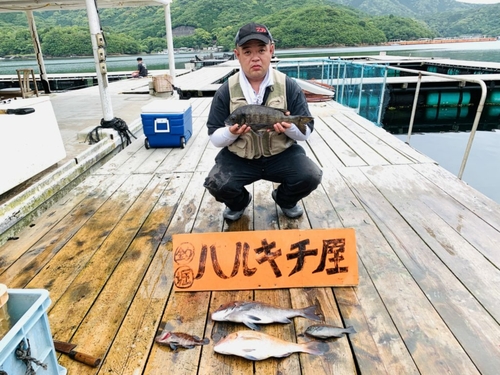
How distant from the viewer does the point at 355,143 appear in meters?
4.94

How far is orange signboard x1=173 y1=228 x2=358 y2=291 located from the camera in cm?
207

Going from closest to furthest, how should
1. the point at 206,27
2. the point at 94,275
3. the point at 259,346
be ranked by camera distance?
1. the point at 259,346
2. the point at 94,275
3. the point at 206,27

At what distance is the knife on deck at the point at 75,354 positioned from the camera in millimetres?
1585

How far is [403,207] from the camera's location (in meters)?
3.05

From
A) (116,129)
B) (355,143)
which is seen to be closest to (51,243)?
(116,129)

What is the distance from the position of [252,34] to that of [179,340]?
1887 millimetres

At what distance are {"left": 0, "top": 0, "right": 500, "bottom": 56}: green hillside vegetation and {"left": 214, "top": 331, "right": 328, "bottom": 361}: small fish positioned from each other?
179ft

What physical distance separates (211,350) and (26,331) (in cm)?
80

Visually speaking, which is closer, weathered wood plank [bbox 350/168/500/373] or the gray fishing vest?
weathered wood plank [bbox 350/168/500/373]

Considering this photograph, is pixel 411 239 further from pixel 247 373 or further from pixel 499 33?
pixel 499 33

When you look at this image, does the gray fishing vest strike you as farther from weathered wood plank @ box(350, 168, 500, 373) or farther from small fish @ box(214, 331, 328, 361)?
small fish @ box(214, 331, 328, 361)

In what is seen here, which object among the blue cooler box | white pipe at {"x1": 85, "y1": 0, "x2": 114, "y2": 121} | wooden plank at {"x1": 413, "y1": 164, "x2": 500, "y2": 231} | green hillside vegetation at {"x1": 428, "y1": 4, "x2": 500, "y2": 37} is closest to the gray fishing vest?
wooden plank at {"x1": 413, "y1": 164, "x2": 500, "y2": 231}

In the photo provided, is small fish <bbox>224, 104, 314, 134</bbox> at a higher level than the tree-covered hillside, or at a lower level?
lower

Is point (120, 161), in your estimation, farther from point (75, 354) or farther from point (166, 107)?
point (75, 354)
